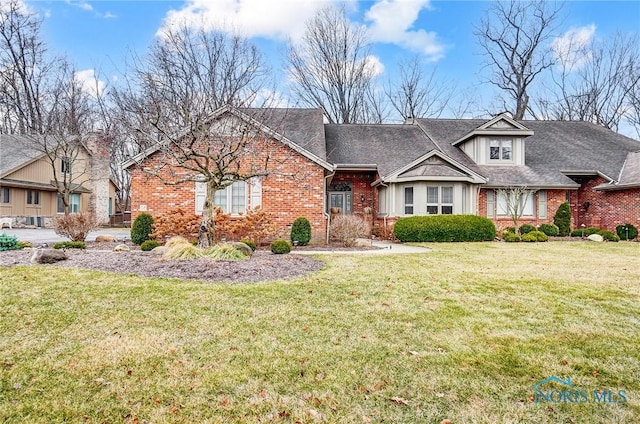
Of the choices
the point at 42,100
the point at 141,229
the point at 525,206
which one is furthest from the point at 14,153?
the point at 525,206

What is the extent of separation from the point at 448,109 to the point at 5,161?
31.9 meters

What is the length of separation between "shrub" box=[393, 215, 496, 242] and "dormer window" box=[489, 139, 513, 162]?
5.41 meters

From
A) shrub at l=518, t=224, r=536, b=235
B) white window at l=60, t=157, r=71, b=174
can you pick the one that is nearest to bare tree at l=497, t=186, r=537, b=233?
shrub at l=518, t=224, r=536, b=235

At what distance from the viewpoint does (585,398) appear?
295 cm

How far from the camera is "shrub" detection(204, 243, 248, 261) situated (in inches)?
333

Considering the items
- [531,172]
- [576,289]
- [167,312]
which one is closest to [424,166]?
[531,172]

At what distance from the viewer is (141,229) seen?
41.1 ft

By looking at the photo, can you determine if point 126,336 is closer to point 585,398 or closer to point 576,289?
point 585,398

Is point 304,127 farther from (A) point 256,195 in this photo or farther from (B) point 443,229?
(B) point 443,229

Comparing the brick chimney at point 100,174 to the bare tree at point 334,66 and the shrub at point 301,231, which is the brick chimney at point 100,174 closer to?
the bare tree at point 334,66

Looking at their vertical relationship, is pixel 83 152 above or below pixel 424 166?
above

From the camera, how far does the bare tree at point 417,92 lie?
3039 cm

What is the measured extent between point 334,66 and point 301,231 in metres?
20.6

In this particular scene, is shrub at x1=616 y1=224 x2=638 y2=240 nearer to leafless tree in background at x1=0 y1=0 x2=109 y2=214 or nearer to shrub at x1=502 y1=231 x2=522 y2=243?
shrub at x1=502 y1=231 x2=522 y2=243
